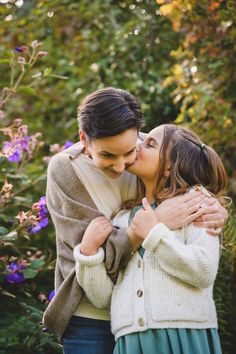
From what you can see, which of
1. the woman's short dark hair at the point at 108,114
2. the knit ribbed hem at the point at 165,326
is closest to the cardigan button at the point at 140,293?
the knit ribbed hem at the point at 165,326

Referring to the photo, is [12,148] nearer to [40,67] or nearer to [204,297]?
[204,297]

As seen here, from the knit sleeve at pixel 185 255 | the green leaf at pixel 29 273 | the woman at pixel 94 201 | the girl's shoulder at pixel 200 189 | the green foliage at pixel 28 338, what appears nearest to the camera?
the knit sleeve at pixel 185 255

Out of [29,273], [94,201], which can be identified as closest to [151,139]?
[94,201]

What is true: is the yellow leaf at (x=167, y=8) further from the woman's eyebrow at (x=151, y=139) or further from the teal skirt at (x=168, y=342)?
the teal skirt at (x=168, y=342)

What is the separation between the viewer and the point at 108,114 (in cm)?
254

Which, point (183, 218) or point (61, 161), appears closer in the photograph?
point (183, 218)

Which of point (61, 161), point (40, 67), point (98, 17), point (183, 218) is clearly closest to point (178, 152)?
point (183, 218)

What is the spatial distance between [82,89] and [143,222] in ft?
11.2

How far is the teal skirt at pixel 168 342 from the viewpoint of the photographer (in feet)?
8.16

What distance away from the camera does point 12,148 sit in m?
3.71

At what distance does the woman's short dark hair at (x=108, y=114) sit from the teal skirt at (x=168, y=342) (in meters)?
0.75

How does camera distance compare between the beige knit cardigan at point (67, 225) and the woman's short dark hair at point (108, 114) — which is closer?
the woman's short dark hair at point (108, 114)

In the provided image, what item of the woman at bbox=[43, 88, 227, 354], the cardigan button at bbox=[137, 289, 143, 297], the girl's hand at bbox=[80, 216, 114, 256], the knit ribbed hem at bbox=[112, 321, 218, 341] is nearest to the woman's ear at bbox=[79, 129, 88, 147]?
the woman at bbox=[43, 88, 227, 354]

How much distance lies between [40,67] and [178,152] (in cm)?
417
